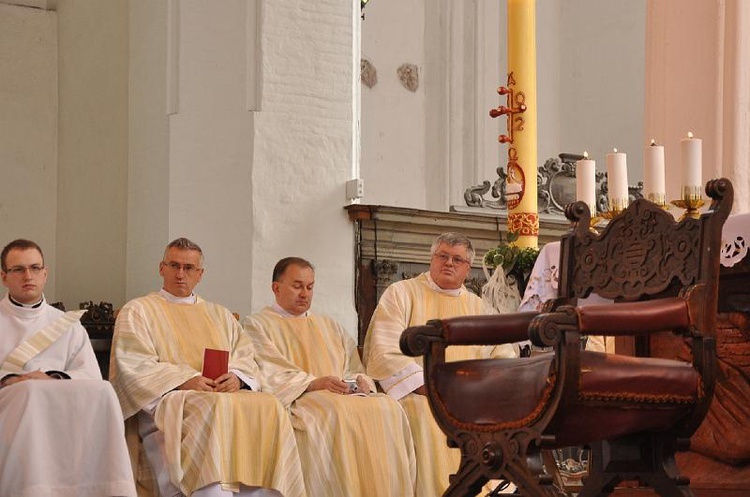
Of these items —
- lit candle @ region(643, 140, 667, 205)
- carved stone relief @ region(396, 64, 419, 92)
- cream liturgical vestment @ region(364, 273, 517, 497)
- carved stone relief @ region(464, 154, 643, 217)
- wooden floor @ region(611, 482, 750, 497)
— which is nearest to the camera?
wooden floor @ region(611, 482, 750, 497)

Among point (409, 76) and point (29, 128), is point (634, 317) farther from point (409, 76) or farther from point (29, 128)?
point (409, 76)

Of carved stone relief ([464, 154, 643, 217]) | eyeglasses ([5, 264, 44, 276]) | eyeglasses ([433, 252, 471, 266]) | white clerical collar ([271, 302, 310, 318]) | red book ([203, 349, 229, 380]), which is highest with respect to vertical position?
carved stone relief ([464, 154, 643, 217])

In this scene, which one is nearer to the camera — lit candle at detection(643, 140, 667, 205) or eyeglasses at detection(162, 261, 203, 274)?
lit candle at detection(643, 140, 667, 205)

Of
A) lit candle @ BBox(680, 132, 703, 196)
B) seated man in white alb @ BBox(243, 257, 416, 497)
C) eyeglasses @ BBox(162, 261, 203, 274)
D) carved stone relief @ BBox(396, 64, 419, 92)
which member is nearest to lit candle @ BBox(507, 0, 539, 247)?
seated man in white alb @ BBox(243, 257, 416, 497)

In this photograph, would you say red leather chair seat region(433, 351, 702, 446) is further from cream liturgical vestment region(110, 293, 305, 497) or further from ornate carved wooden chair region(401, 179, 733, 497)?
cream liturgical vestment region(110, 293, 305, 497)

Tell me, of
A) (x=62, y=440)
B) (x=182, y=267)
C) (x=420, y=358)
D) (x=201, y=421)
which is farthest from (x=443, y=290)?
(x=62, y=440)

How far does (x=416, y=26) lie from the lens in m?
13.5

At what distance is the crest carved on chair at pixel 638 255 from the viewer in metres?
4.28

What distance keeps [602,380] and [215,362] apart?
306 cm

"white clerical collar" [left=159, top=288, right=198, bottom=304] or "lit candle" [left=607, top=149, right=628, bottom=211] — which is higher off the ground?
"lit candle" [left=607, top=149, right=628, bottom=211]

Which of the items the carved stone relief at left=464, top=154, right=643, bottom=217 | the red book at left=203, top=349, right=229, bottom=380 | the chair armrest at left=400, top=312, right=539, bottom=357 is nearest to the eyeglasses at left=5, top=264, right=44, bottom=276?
the red book at left=203, top=349, right=229, bottom=380

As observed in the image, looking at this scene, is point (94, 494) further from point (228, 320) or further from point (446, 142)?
point (446, 142)

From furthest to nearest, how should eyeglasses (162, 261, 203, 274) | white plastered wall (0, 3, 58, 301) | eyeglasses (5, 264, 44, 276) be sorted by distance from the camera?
white plastered wall (0, 3, 58, 301)
eyeglasses (162, 261, 203, 274)
eyeglasses (5, 264, 44, 276)

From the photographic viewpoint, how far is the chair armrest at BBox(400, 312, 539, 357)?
433cm
